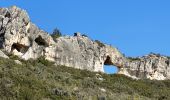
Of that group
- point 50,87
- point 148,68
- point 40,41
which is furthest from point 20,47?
point 148,68

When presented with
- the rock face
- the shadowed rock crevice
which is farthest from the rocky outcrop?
the shadowed rock crevice

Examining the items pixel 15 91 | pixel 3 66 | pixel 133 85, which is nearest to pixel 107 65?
pixel 133 85

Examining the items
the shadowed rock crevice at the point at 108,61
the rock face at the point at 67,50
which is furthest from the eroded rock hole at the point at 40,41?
the shadowed rock crevice at the point at 108,61

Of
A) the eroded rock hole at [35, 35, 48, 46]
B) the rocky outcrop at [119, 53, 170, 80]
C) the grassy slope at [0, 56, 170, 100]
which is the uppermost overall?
the eroded rock hole at [35, 35, 48, 46]

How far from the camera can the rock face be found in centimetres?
5591

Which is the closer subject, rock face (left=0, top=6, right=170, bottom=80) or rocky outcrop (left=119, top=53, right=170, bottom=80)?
rock face (left=0, top=6, right=170, bottom=80)

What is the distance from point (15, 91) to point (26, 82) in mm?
3209

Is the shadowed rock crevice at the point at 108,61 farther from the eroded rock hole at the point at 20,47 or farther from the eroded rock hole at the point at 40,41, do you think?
the eroded rock hole at the point at 20,47

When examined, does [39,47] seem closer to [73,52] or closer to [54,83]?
[73,52]

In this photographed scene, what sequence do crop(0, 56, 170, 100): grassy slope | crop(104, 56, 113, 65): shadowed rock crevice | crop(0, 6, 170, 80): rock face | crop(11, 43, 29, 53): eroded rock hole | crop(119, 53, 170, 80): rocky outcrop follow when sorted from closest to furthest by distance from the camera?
crop(0, 56, 170, 100): grassy slope
crop(0, 6, 170, 80): rock face
crop(11, 43, 29, 53): eroded rock hole
crop(104, 56, 113, 65): shadowed rock crevice
crop(119, 53, 170, 80): rocky outcrop

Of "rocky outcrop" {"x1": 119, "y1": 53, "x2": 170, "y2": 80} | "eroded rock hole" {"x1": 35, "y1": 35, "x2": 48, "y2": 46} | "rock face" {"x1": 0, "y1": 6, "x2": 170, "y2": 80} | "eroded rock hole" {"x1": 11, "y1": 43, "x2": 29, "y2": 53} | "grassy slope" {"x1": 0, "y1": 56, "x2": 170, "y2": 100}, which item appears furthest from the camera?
"rocky outcrop" {"x1": 119, "y1": 53, "x2": 170, "y2": 80}

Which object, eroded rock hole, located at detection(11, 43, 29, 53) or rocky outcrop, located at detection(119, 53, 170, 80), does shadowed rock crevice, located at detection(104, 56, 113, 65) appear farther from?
eroded rock hole, located at detection(11, 43, 29, 53)

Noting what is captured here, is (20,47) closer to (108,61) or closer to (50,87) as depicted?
(108,61)

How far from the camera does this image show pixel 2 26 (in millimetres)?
55469
